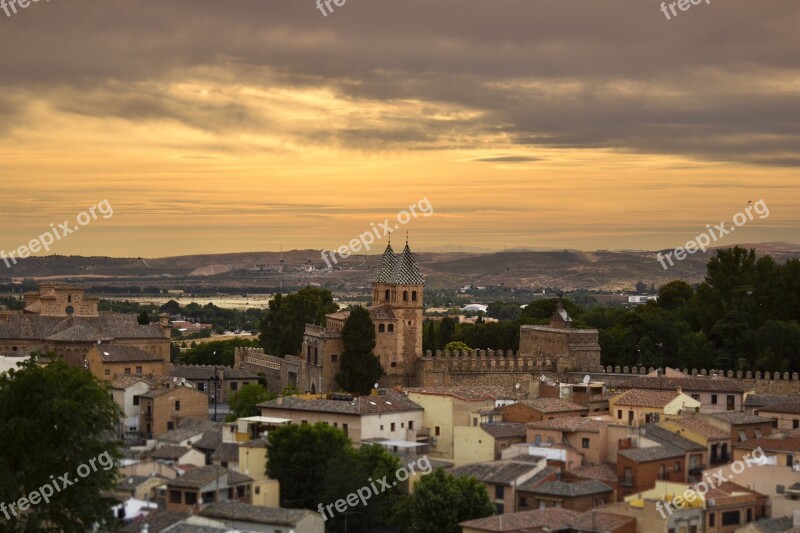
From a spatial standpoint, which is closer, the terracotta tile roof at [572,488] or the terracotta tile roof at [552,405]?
the terracotta tile roof at [572,488]

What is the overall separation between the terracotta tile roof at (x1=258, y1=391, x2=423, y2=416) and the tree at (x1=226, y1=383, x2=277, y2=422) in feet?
5.20

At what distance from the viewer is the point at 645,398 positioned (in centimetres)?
5644

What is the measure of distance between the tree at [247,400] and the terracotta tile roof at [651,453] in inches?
616

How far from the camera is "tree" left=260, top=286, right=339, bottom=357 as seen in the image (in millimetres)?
A: 81812

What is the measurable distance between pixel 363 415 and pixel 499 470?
7.96 m

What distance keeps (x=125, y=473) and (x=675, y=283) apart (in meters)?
49.1

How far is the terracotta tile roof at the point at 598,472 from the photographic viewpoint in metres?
46.4

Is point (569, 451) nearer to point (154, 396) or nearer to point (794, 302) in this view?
point (154, 396)

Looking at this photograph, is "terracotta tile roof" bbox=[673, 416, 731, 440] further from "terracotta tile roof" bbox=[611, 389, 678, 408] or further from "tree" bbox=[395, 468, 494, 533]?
"tree" bbox=[395, 468, 494, 533]

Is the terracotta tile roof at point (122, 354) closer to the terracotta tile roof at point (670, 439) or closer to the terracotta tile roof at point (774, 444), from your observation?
the terracotta tile roof at point (670, 439)

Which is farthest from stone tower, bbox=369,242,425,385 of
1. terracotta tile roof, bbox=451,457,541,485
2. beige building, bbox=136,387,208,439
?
terracotta tile roof, bbox=451,457,541,485

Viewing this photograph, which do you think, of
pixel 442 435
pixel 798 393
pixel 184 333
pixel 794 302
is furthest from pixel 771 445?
pixel 184 333

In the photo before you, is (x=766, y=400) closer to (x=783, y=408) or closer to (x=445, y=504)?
(x=783, y=408)

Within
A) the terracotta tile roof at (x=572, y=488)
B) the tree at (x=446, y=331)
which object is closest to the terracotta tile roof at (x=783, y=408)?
the terracotta tile roof at (x=572, y=488)
